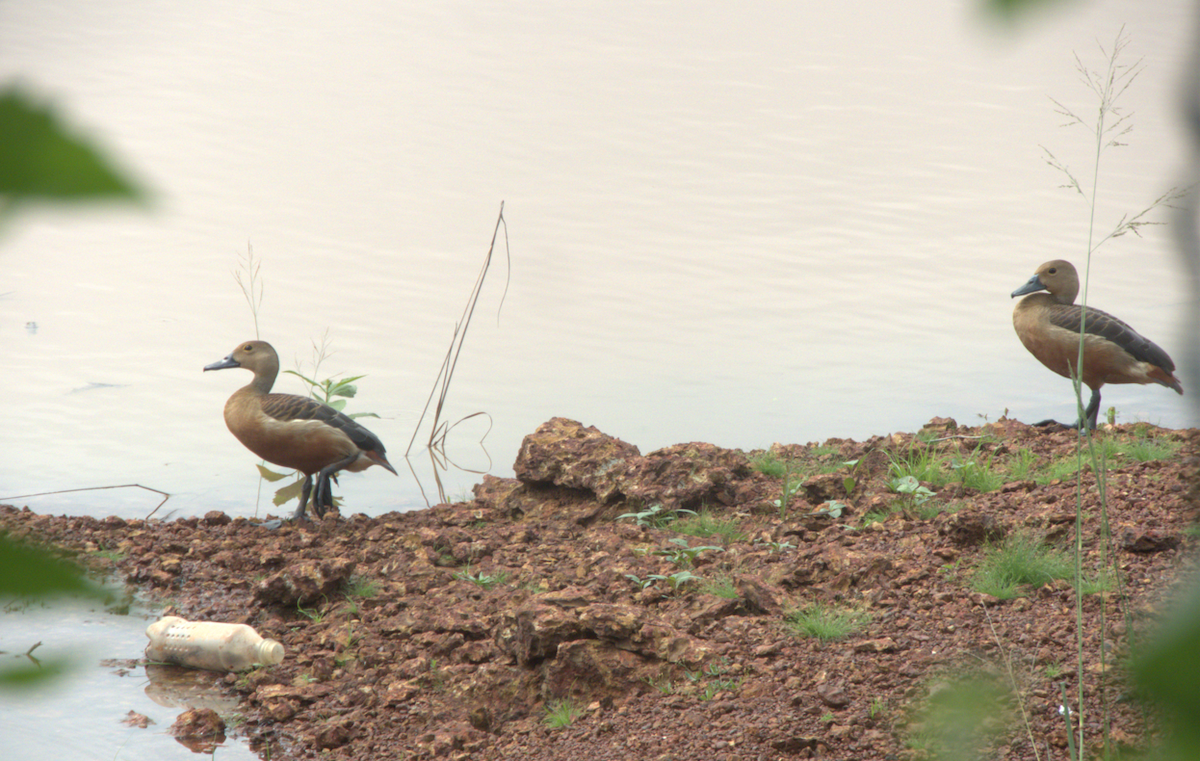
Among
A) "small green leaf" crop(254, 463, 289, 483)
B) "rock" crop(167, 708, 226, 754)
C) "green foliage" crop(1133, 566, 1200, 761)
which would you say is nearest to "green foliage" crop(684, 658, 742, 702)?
"rock" crop(167, 708, 226, 754)

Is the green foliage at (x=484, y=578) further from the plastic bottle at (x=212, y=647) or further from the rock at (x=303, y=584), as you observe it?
the plastic bottle at (x=212, y=647)

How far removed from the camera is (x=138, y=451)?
6.29 m

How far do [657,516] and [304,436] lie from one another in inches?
77.6

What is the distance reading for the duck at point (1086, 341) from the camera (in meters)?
6.04

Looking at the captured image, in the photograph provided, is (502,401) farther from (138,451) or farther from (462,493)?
(138,451)

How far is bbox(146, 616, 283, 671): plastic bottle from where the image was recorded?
4184 millimetres

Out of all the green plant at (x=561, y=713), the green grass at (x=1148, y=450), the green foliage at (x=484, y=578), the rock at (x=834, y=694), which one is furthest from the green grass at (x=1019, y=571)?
the green foliage at (x=484, y=578)

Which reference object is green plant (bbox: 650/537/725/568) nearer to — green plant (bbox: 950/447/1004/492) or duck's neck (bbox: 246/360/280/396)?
green plant (bbox: 950/447/1004/492)

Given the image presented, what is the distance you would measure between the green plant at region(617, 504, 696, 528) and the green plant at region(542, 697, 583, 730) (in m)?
1.45

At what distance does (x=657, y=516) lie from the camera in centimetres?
508

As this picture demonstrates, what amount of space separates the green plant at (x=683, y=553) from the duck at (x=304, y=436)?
2.07m

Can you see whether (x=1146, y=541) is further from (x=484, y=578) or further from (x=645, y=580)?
Result: (x=484, y=578)

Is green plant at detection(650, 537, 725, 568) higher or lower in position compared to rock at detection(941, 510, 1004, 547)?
lower

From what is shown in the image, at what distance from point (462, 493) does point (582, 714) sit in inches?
119
